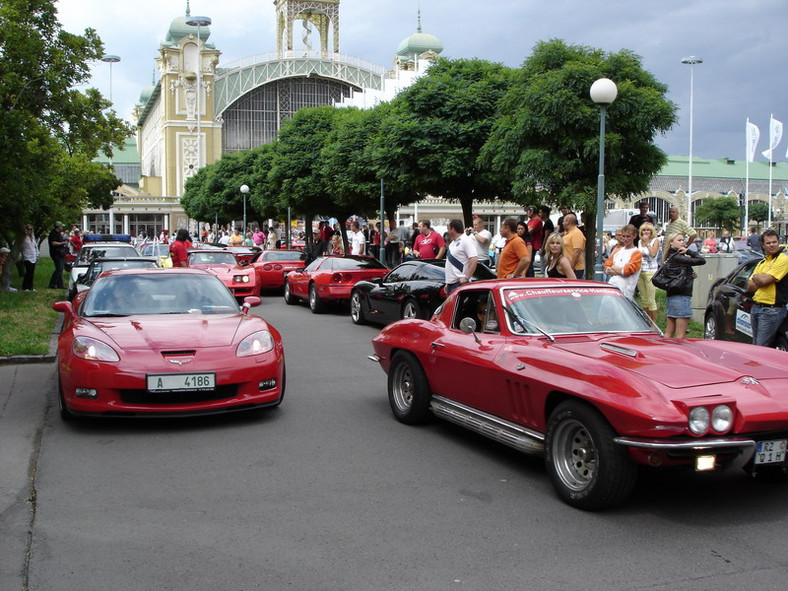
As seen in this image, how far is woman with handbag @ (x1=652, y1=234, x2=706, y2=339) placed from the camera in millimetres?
10141

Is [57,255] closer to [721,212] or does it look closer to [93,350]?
[93,350]

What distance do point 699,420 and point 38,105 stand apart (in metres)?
18.9

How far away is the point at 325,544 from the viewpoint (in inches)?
175

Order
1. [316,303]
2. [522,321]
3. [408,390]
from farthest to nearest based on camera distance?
1. [316,303]
2. [408,390]
3. [522,321]

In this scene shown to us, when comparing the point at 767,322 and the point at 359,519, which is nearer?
the point at 359,519

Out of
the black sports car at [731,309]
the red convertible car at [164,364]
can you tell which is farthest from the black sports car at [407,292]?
the red convertible car at [164,364]

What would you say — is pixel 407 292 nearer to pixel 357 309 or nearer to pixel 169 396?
pixel 357 309

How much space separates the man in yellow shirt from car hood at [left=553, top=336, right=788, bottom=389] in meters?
2.98

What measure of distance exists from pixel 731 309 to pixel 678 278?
117 centimetres

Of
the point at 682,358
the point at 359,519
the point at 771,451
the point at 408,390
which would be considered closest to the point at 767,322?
the point at 682,358

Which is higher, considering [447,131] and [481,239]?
[447,131]

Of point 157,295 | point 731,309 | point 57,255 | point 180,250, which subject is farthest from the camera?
point 57,255

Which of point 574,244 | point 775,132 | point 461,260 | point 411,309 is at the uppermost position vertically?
point 775,132

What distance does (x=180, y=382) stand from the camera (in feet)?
22.8
